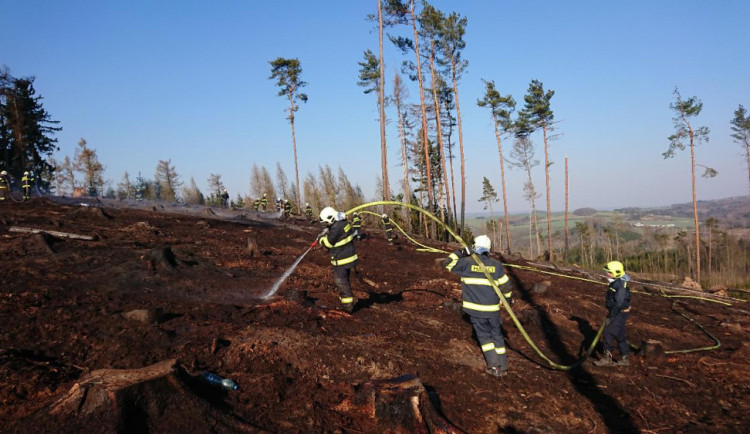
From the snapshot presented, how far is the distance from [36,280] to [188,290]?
2.48 m

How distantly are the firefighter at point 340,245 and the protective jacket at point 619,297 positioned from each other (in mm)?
4801

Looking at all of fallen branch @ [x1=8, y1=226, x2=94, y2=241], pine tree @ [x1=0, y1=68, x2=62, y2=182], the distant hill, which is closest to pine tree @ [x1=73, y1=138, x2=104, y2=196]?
pine tree @ [x1=0, y1=68, x2=62, y2=182]

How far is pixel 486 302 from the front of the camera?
686cm

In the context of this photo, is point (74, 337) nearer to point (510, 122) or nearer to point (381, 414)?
point (381, 414)

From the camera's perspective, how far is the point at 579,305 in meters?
12.5

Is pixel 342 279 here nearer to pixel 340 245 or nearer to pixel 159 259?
pixel 340 245

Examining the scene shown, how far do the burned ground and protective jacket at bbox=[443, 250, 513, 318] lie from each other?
3.29 ft

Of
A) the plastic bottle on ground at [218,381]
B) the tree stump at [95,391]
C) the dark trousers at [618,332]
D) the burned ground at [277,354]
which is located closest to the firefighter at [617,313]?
the dark trousers at [618,332]

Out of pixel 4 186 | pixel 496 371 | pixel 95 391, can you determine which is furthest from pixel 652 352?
pixel 4 186

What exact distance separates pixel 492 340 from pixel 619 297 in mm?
2746

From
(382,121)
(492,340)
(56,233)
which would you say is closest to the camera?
(492,340)

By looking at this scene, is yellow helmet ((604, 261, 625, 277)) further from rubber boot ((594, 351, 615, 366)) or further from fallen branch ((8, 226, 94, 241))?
fallen branch ((8, 226, 94, 241))

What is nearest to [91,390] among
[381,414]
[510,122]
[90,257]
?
[381,414]

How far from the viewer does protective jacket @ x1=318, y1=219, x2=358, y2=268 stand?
8.41 meters
